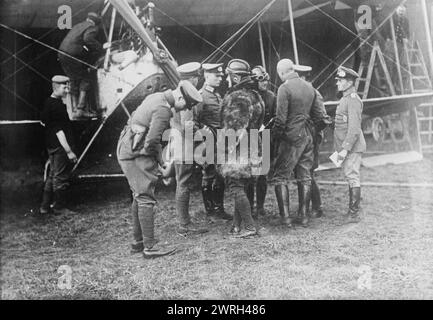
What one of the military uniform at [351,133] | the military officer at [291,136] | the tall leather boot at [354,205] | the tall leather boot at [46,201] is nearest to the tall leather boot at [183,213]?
the military officer at [291,136]

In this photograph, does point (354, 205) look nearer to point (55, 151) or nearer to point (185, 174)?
point (185, 174)

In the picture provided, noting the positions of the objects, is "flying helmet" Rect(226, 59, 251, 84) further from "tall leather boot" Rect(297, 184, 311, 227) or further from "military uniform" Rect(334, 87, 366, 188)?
"tall leather boot" Rect(297, 184, 311, 227)

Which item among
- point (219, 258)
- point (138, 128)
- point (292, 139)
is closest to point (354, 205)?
point (292, 139)

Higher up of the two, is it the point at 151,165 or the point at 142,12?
the point at 142,12

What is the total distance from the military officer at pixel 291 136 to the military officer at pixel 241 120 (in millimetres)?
373

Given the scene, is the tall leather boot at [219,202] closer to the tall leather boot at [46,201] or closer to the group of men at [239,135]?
the group of men at [239,135]

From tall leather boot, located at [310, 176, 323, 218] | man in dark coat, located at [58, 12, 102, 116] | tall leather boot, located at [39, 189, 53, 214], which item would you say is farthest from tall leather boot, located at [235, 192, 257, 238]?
man in dark coat, located at [58, 12, 102, 116]

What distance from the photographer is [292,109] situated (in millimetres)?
5250

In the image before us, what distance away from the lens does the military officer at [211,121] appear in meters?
5.18

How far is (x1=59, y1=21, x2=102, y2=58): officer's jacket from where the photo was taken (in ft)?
18.1
